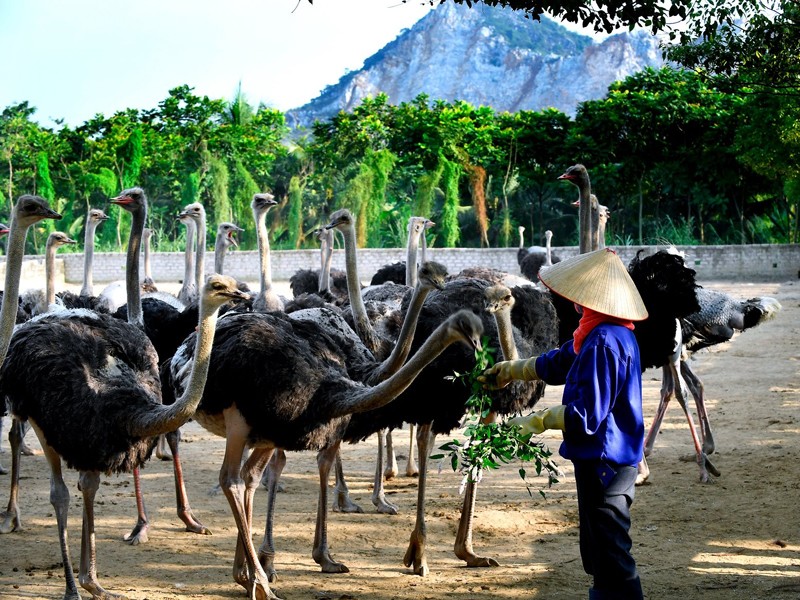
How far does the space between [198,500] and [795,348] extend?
801 cm

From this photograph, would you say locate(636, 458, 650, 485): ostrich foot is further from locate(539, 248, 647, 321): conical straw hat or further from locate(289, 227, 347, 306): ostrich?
locate(289, 227, 347, 306): ostrich

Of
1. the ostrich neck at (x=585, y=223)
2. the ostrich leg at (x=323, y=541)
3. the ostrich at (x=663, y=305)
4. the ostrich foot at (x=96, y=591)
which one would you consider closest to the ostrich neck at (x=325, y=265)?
the ostrich neck at (x=585, y=223)

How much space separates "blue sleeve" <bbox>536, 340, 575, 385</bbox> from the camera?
4223 millimetres

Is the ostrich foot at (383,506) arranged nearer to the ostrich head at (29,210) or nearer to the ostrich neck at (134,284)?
the ostrich neck at (134,284)

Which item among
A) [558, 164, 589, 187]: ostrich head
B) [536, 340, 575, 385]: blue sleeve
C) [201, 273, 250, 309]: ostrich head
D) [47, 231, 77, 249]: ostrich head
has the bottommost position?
[536, 340, 575, 385]: blue sleeve

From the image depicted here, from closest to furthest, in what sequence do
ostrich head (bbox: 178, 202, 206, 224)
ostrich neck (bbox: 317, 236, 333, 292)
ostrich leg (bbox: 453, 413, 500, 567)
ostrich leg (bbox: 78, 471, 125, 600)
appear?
ostrich leg (bbox: 78, 471, 125, 600)
ostrich leg (bbox: 453, 413, 500, 567)
ostrich neck (bbox: 317, 236, 333, 292)
ostrich head (bbox: 178, 202, 206, 224)

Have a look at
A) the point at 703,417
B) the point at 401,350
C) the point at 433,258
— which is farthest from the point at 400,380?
the point at 433,258

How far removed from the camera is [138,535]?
5.91m

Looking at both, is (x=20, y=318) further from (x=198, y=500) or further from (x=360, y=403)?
(x=360, y=403)

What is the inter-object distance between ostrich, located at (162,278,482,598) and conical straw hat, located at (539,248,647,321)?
98cm

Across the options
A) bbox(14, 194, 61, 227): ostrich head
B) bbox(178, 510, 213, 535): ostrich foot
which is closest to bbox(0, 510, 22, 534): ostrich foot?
bbox(178, 510, 213, 535): ostrich foot

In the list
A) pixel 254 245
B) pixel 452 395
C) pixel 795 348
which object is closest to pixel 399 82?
pixel 254 245

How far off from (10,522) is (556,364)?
139 inches

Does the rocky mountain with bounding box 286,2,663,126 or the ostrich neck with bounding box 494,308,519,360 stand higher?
the rocky mountain with bounding box 286,2,663,126
